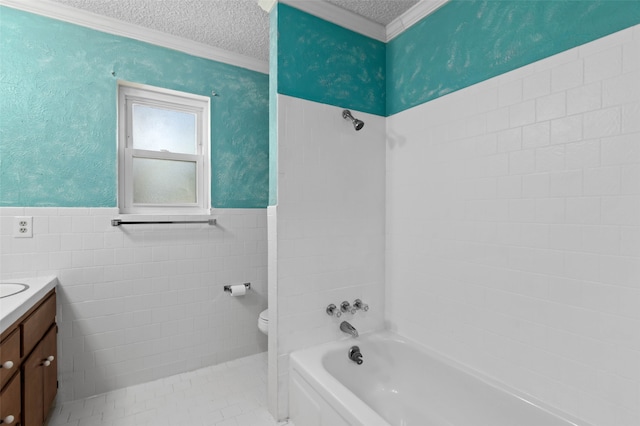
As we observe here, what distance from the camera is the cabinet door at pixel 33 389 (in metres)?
1.38

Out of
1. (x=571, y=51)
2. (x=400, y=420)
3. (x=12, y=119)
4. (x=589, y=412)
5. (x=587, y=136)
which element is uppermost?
(x=571, y=51)

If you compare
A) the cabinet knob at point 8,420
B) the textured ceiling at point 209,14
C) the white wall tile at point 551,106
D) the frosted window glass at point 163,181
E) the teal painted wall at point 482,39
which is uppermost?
the textured ceiling at point 209,14

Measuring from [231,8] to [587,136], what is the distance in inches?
81.1

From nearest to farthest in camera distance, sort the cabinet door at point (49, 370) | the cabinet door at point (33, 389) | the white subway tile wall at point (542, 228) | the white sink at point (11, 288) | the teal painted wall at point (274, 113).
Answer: the white subway tile wall at point (542, 228) < the cabinet door at point (33, 389) < the white sink at point (11, 288) < the cabinet door at point (49, 370) < the teal painted wall at point (274, 113)

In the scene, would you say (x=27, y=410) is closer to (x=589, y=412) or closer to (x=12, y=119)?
(x=12, y=119)

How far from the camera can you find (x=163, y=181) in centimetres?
235

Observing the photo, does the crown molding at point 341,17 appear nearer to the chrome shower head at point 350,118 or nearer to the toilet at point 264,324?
the chrome shower head at point 350,118

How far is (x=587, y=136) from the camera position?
3.96 feet

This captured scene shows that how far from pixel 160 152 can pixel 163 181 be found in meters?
0.22

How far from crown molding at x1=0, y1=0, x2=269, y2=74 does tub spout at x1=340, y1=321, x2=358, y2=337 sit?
2.16 m

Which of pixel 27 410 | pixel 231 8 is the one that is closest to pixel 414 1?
pixel 231 8

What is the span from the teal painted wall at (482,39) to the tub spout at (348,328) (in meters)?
1.49

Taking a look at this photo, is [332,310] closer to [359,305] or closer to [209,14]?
[359,305]

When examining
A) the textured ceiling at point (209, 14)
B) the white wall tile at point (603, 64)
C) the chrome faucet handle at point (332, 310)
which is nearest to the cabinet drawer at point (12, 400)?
the chrome faucet handle at point (332, 310)
